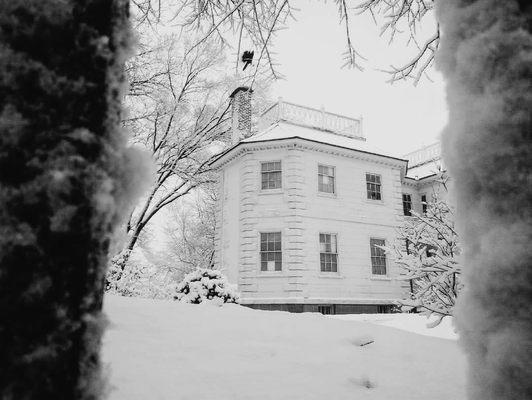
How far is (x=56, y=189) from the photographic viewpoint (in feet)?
2.12

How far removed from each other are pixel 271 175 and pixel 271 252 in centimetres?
324

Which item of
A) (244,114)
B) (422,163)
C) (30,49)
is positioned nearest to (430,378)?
(30,49)

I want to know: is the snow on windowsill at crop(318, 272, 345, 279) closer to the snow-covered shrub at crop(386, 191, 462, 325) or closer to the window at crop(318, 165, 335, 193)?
the window at crop(318, 165, 335, 193)

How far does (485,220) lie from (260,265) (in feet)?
43.2

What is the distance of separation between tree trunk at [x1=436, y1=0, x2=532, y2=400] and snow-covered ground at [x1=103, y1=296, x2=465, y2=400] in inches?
60.3

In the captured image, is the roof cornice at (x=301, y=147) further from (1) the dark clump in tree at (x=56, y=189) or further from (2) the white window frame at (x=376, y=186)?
(1) the dark clump in tree at (x=56, y=189)

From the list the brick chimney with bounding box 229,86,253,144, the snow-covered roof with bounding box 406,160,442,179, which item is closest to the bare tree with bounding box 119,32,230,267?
the brick chimney with bounding box 229,86,253,144

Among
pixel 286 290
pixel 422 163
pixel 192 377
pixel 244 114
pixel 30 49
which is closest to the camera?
pixel 30 49

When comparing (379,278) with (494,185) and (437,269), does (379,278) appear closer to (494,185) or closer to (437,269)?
(437,269)

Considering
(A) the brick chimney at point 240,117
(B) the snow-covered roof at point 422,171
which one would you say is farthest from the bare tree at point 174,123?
(B) the snow-covered roof at point 422,171

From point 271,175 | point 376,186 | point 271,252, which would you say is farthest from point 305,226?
point 376,186

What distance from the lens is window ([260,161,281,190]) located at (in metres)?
14.6

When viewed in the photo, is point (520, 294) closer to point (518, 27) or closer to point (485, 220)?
point (485, 220)

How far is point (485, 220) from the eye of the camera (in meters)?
0.86
